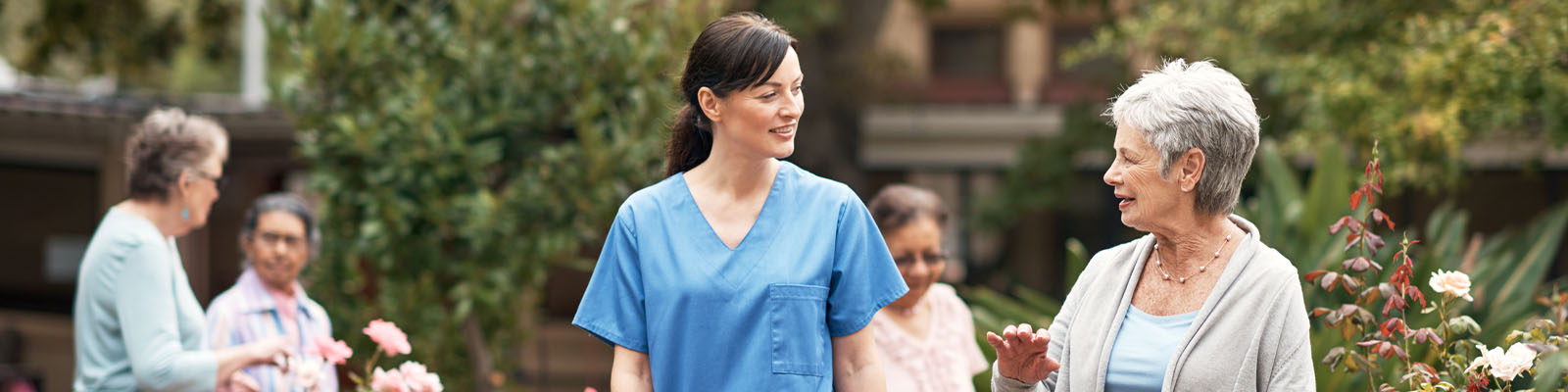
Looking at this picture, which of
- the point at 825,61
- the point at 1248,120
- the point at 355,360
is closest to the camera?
the point at 1248,120

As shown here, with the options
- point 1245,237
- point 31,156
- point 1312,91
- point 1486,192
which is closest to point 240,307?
point 1245,237

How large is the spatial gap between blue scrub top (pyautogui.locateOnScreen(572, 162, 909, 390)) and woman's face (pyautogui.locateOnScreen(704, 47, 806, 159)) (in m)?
0.10

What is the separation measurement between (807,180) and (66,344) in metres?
9.93

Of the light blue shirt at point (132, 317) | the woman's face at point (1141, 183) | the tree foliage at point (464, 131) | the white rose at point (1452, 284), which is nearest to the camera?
the woman's face at point (1141, 183)

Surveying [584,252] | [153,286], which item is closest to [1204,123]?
[153,286]

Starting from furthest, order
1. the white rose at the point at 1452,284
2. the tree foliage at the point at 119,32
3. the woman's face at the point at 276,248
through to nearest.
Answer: the tree foliage at the point at 119,32 → the woman's face at the point at 276,248 → the white rose at the point at 1452,284

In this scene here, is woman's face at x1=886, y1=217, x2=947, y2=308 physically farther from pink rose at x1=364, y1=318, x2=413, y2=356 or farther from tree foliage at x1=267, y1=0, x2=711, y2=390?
tree foliage at x1=267, y1=0, x2=711, y2=390

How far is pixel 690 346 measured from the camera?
2.28 m

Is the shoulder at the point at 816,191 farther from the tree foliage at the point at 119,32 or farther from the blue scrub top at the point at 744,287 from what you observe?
the tree foliage at the point at 119,32

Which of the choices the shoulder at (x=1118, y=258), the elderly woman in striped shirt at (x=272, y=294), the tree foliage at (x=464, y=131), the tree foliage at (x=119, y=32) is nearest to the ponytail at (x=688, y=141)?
the shoulder at (x=1118, y=258)

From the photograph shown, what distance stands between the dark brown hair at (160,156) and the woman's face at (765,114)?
1.68 m

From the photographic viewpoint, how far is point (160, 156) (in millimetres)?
3334

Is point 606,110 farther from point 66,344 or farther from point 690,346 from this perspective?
point 66,344

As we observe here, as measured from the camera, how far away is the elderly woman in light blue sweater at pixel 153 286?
318 cm
